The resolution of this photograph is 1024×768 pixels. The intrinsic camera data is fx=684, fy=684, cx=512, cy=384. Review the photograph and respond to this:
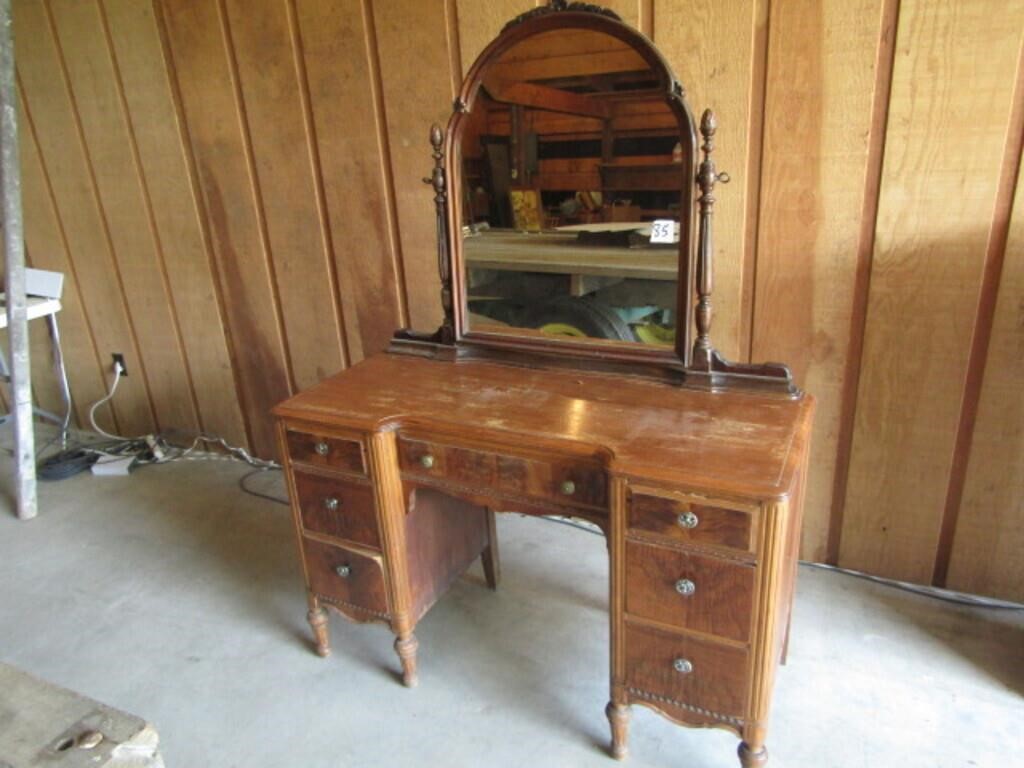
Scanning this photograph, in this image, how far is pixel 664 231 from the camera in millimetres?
1518

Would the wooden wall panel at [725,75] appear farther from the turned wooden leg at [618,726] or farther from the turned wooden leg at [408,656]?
the turned wooden leg at [408,656]

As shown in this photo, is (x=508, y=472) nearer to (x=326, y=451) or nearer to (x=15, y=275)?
(x=326, y=451)

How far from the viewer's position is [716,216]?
1740 millimetres

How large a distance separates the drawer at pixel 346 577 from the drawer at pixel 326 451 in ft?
0.72

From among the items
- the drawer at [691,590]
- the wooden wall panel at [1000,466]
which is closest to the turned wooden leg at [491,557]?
the drawer at [691,590]

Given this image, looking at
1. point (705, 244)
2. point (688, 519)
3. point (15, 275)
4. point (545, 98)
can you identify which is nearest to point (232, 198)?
point (15, 275)

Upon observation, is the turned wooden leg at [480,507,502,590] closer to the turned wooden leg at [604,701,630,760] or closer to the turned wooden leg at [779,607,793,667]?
the turned wooden leg at [604,701,630,760]

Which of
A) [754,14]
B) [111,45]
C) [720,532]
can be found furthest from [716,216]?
[111,45]

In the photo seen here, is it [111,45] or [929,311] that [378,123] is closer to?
[111,45]

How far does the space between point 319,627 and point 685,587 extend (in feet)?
3.19

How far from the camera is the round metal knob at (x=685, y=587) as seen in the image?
1.20 m

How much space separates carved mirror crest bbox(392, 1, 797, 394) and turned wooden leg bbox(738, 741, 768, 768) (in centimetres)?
69

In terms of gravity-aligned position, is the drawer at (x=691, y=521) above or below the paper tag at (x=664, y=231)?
below

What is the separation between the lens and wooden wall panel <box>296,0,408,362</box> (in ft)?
6.64
